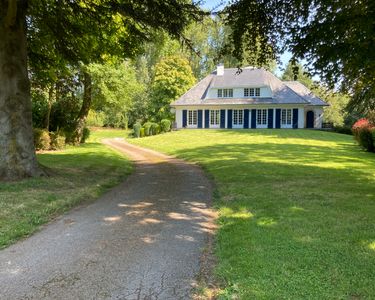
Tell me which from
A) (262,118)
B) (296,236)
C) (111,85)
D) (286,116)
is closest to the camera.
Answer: (296,236)

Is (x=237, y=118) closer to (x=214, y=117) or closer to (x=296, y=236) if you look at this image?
(x=214, y=117)

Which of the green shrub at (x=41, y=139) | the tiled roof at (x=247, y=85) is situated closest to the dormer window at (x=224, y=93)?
the tiled roof at (x=247, y=85)

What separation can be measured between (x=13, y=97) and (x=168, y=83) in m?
41.5

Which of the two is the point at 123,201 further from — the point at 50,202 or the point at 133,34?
the point at 133,34

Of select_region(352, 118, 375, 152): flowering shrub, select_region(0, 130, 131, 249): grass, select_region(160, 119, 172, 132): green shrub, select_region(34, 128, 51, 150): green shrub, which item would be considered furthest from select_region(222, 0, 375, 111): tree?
select_region(160, 119, 172, 132): green shrub

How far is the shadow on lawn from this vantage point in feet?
14.4

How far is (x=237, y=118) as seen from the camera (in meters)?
45.3

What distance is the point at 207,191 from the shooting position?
10.8 metres

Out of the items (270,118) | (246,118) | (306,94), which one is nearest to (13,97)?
(246,118)

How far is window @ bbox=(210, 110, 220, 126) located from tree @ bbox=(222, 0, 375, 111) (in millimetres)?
34378

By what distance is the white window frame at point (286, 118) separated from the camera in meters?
43.7

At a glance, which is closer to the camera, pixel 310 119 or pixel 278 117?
pixel 278 117

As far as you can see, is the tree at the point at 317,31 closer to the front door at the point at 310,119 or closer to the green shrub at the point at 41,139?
the green shrub at the point at 41,139

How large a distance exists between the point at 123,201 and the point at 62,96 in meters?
20.2
